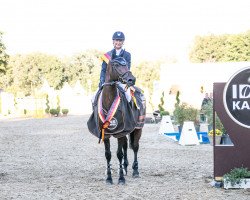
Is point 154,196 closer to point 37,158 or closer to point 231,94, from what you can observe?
point 231,94

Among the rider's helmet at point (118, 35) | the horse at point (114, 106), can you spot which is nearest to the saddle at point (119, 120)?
the horse at point (114, 106)

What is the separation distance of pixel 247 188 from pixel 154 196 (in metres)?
1.54

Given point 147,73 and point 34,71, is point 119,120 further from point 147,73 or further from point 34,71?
point 34,71

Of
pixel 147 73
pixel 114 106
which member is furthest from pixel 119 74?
pixel 147 73

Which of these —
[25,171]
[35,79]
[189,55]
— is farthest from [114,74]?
[35,79]

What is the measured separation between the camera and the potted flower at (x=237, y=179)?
8.00m

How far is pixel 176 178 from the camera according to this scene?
30.6 ft

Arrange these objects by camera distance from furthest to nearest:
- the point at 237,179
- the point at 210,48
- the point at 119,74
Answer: the point at 210,48 < the point at 119,74 < the point at 237,179

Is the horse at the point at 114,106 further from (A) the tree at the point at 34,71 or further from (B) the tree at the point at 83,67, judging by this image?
(B) the tree at the point at 83,67

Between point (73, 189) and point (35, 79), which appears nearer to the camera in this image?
point (73, 189)

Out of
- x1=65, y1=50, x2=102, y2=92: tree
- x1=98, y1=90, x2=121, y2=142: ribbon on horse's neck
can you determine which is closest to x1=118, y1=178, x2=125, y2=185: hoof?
x1=98, y1=90, x2=121, y2=142: ribbon on horse's neck

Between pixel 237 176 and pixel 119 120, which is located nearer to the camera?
pixel 237 176

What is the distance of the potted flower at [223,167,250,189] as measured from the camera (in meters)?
8.00

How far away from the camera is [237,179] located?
797cm
